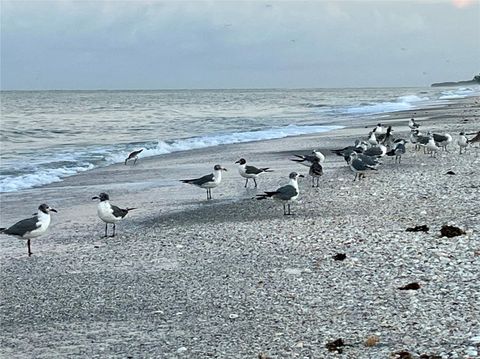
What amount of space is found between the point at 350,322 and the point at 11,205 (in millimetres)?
11795

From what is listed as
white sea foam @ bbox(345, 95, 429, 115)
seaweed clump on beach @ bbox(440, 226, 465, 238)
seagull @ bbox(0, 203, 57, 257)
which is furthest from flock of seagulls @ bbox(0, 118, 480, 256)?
white sea foam @ bbox(345, 95, 429, 115)

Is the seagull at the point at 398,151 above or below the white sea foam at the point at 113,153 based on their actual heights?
above

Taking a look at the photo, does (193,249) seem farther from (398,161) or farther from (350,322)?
(398,161)

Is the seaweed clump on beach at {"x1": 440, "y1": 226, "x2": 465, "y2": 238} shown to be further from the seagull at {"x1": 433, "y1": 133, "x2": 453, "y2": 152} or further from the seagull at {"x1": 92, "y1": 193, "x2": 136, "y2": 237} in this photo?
the seagull at {"x1": 433, "y1": 133, "x2": 453, "y2": 152}

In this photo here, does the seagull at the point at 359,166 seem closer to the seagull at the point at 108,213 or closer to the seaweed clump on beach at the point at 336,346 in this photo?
the seagull at the point at 108,213

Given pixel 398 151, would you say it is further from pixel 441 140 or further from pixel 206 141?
pixel 206 141

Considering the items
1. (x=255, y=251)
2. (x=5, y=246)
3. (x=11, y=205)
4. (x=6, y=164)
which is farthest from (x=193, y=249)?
(x=6, y=164)

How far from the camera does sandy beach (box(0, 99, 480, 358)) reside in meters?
6.58

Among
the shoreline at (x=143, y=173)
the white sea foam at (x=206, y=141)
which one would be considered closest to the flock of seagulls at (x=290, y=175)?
the shoreline at (x=143, y=173)

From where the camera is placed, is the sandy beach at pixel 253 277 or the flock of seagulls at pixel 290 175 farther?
the flock of seagulls at pixel 290 175

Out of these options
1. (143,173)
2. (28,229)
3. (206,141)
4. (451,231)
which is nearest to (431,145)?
(143,173)

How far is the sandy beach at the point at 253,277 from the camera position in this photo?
21.6ft

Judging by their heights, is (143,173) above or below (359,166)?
below

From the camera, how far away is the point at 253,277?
879 cm
